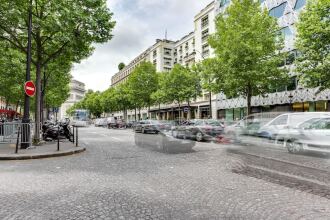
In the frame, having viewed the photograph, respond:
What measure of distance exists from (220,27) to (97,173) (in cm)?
2356

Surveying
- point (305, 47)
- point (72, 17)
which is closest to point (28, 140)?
point (72, 17)

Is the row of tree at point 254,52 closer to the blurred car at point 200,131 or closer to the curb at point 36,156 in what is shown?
the blurred car at point 200,131

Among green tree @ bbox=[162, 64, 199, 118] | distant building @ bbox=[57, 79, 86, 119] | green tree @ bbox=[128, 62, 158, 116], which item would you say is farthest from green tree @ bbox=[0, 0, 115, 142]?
distant building @ bbox=[57, 79, 86, 119]

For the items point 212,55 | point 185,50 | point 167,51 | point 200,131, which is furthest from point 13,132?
point 167,51

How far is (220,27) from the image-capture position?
92.1 feet

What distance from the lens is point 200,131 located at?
59.8ft

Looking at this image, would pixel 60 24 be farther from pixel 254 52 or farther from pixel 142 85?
pixel 142 85

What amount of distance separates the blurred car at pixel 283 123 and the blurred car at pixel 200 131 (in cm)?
400

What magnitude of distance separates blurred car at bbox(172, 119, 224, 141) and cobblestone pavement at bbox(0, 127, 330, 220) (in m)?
9.83

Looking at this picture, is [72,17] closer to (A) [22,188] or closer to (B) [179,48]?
(A) [22,188]

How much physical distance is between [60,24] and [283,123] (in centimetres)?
1150

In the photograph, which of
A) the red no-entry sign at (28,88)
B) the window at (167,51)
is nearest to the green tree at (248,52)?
the red no-entry sign at (28,88)

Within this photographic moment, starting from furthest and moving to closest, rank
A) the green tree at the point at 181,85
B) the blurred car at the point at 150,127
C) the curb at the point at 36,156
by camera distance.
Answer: the green tree at the point at 181,85
the blurred car at the point at 150,127
the curb at the point at 36,156

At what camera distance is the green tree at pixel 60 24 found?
14.0 metres
